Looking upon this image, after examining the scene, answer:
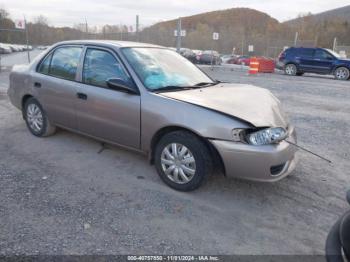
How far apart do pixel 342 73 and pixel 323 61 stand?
1208 mm

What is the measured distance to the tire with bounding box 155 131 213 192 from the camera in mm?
3408

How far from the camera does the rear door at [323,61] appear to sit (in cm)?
1809

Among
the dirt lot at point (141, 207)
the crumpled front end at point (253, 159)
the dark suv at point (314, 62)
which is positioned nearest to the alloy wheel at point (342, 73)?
the dark suv at point (314, 62)

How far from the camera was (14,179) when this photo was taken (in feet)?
12.9

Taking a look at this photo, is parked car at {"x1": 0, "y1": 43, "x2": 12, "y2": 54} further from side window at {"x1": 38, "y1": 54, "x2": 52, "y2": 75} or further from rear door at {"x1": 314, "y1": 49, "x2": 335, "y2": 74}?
side window at {"x1": 38, "y1": 54, "x2": 52, "y2": 75}

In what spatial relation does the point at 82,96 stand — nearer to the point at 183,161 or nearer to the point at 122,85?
the point at 122,85

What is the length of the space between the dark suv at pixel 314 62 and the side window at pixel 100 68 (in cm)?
1688

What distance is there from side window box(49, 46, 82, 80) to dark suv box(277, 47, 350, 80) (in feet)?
55.2

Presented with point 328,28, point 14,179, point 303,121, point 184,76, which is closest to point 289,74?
point 303,121

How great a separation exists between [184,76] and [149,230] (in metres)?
2.16

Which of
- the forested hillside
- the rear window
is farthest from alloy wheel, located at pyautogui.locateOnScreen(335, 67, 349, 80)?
the forested hillside

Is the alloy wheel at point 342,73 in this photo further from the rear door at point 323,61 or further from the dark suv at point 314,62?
the rear door at point 323,61

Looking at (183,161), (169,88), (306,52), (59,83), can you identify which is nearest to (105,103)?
(169,88)

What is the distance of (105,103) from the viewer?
407 centimetres
